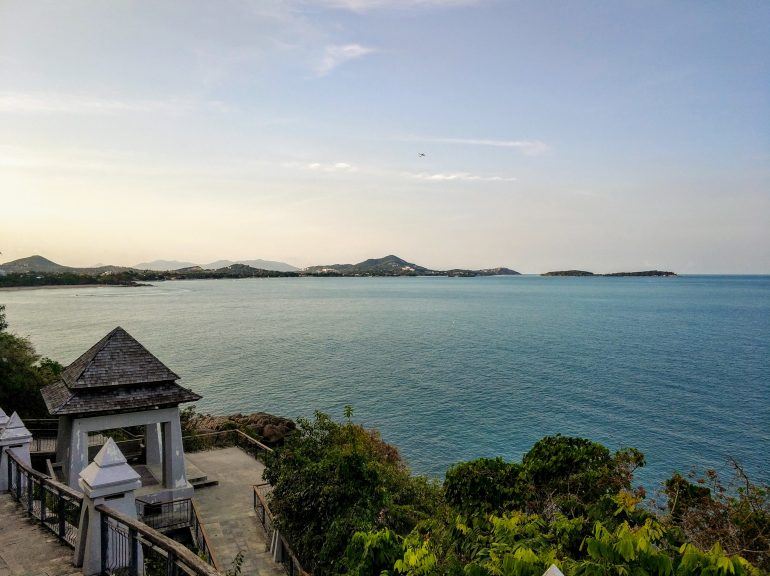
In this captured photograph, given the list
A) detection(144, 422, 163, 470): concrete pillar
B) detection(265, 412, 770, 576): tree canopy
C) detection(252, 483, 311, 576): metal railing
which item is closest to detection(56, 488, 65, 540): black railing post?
detection(265, 412, 770, 576): tree canopy

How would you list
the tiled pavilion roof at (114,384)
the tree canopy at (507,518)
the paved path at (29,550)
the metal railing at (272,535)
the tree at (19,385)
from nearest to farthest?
the tree canopy at (507,518), the paved path at (29,550), the metal railing at (272,535), the tiled pavilion roof at (114,384), the tree at (19,385)

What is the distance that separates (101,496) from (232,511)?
1082 centimetres

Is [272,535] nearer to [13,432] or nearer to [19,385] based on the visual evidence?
[13,432]

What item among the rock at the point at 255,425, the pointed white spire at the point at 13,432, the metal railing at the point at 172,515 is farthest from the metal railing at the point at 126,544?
the rock at the point at 255,425

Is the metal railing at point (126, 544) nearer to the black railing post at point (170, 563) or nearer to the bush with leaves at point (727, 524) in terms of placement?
the black railing post at point (170, 563)

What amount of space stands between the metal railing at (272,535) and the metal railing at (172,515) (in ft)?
6.26

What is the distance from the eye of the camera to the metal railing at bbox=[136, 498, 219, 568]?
14740 millimetres

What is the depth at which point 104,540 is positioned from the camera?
277 inches

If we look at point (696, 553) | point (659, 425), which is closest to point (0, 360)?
point (696, 553)

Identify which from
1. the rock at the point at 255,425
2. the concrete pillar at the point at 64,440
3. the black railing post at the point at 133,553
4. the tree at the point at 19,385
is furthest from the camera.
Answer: the rock at the point at 255,425

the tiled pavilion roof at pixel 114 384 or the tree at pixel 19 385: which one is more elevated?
the tiled pavilion roof at pixel 114 384

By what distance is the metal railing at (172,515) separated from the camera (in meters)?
14.7

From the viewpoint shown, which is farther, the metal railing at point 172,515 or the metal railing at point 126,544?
the metal railing at point 172,515

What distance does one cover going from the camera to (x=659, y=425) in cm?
3353
